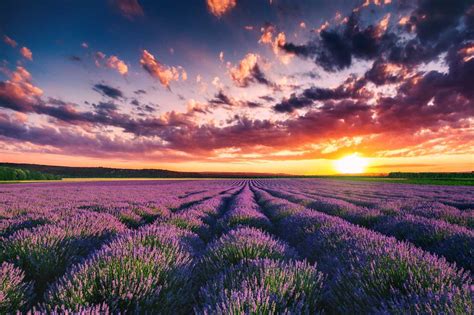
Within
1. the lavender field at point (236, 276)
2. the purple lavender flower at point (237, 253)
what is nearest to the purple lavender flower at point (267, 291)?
the lavender field at point (236, 276)

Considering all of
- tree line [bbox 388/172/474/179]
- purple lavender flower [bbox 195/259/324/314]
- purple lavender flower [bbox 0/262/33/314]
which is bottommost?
purple lavender flower [bbox 0/262/33/314]

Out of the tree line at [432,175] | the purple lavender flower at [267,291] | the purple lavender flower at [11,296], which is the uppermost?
the tree line at [432,175]

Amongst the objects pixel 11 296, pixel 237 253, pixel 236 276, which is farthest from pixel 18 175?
pixel 236 276

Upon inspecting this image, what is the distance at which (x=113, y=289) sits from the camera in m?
2.10

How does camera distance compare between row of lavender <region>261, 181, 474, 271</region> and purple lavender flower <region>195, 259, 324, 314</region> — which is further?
row of lavender <region>261, 181, 474, 271</region>

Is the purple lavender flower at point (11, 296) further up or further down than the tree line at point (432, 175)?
further down

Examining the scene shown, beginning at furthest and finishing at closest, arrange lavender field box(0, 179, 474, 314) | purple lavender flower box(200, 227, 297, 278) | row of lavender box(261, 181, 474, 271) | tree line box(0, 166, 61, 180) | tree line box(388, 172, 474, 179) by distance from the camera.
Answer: tree line box(388, 172, 474, 179) < tree line box(0, 166, 61, 180) < row of lavender box(261, 181, 474, 271) < purple lavender flower box(200, 227, 297, 278) < lavender field box(0, 179, 474, 314)

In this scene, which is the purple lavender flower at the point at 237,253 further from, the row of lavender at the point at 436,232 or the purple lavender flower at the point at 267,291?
the row of lavender at the point at 436,232

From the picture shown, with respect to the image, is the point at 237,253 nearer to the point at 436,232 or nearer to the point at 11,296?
the point at 11,296

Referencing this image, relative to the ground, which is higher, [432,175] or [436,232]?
[432,175]

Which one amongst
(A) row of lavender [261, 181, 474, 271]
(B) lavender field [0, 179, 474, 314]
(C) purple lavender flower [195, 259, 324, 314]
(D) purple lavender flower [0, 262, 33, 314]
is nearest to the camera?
(C) purple lavender flower [195, 259, 324, 314]

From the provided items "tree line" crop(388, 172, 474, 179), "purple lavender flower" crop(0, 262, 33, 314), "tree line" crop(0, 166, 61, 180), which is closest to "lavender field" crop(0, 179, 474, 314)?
"purple lavender flower" crop(0, 262, 33, 314)

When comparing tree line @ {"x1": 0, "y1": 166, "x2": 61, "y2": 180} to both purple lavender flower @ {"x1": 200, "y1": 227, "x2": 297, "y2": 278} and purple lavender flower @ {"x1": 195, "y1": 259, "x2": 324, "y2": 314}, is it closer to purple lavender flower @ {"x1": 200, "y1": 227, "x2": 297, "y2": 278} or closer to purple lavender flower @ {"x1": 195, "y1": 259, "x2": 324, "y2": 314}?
purple lavender flower @ {"x1": 200, "y1": 227, "x2": 297, "y2": 278}

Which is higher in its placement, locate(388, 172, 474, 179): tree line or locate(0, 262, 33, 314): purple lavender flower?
locate(388, 172, 474, 179): tree line
